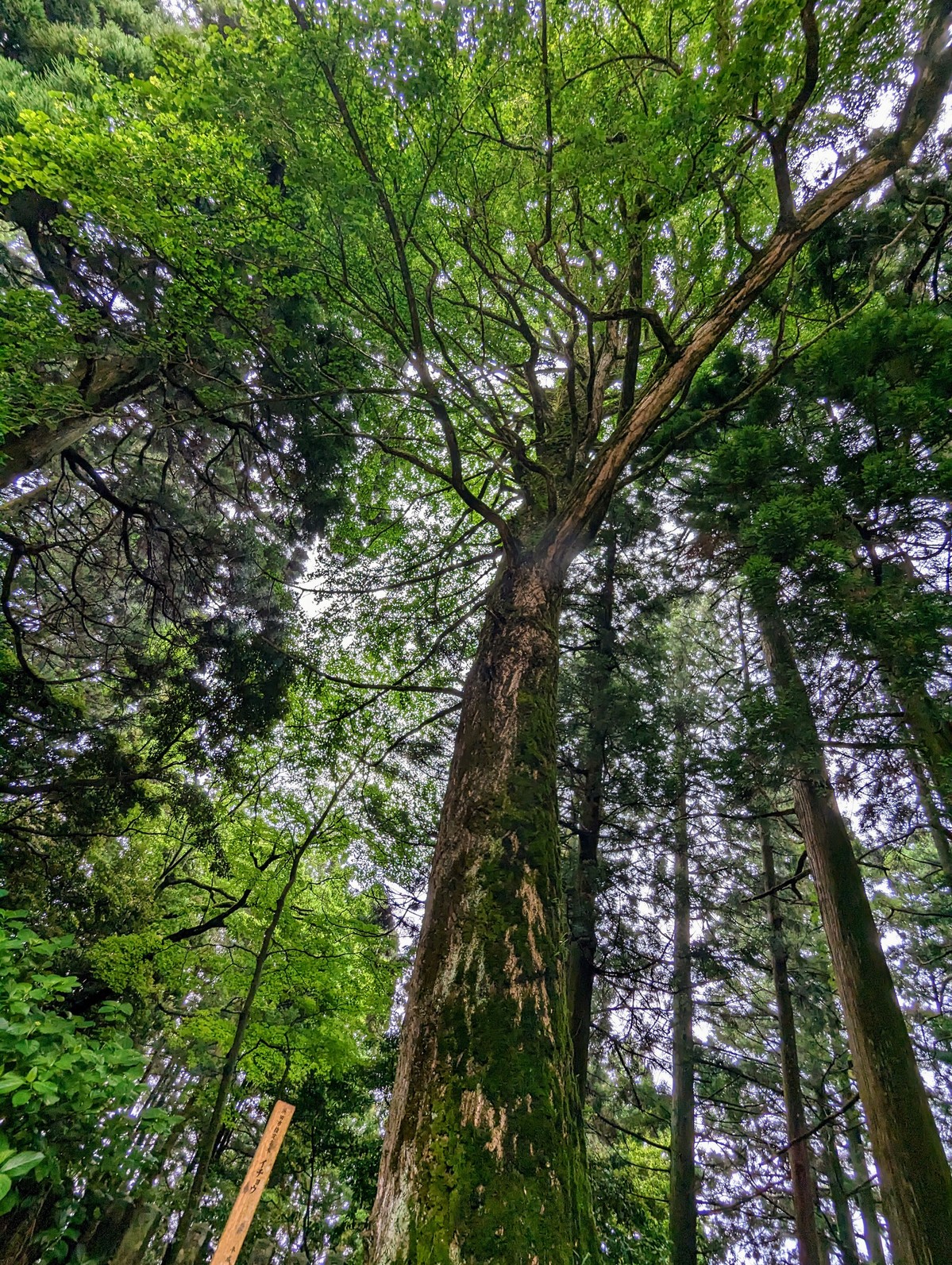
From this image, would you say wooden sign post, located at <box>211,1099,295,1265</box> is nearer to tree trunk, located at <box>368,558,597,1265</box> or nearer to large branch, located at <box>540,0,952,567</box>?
tree trunk, located at <box>368,558,597,1265</box>

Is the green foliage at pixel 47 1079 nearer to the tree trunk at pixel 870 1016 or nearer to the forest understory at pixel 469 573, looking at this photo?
the forest understory at pixel 469 573

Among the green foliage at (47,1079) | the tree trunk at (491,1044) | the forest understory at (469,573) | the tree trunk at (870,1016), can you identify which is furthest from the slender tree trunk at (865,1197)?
the green foliage at (47,1079)

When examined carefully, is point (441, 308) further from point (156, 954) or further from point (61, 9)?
point (156, 954)

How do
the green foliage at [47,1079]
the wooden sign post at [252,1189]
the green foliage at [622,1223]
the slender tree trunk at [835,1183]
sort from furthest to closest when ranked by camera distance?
the slender tree trunk at [835,1183] < the green foliage at [622,1223] < the wooden sign post at [252,1189] < the green foliage at [47,1079]

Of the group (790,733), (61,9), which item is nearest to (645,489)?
(790,733)

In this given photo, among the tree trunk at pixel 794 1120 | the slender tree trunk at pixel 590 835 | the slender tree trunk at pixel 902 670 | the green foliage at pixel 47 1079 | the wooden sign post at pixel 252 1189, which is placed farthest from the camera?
the tree trunk at pixel 794 1120

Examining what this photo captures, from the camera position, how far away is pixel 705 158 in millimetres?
2689

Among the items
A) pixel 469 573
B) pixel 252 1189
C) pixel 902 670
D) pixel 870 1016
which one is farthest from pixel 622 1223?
pixel 469 573

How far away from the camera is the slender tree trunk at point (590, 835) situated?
475 centimetres

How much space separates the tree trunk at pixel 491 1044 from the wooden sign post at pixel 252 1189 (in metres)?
0.90

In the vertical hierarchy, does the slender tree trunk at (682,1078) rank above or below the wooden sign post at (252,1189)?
above

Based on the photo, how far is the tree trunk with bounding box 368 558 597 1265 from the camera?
1.33 meters

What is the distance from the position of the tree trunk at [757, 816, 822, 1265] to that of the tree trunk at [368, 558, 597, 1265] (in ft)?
12.8

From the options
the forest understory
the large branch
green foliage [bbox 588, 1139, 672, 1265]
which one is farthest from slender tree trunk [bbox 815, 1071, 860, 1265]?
the large branch
